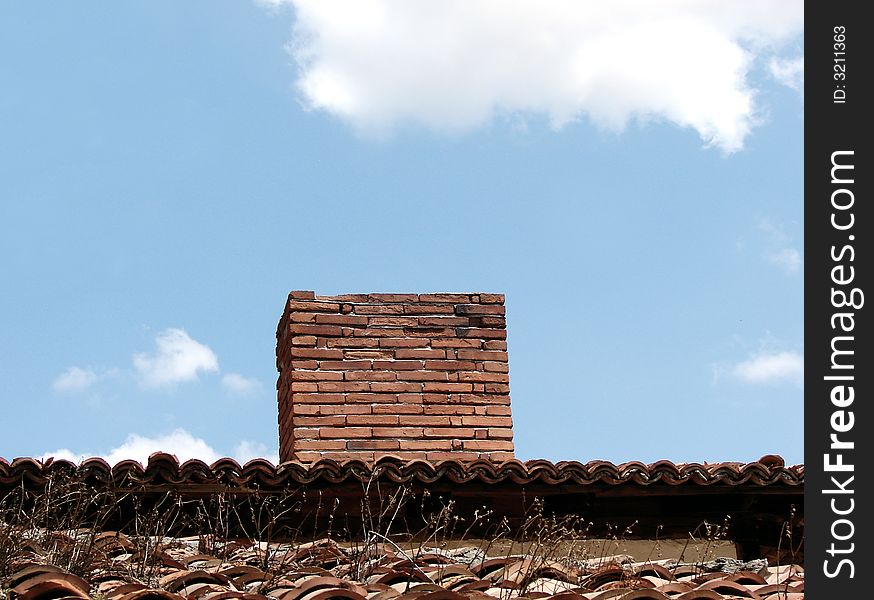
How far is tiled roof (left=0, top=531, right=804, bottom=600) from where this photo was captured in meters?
5.18

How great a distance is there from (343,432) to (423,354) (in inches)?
37.8

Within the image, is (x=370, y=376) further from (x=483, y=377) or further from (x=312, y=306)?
(x=483, y=377)

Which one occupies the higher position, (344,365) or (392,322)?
(392,322)

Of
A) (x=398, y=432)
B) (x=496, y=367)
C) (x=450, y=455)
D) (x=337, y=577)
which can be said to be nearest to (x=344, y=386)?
(x=398, y=432)

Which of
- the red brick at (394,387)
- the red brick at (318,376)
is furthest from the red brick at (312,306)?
the red brick at (394,387)

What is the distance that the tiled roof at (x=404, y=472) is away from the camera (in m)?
7.30

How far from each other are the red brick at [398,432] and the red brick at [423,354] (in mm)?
620

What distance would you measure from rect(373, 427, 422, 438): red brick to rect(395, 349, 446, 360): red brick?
620 millimetres

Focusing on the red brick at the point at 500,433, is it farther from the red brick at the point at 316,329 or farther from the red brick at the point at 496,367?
the red brick at the point at 316,329

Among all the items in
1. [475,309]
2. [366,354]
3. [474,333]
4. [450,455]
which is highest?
[475,309]

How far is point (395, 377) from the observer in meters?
10.1

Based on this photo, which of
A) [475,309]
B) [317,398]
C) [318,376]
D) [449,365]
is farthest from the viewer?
[475,309]

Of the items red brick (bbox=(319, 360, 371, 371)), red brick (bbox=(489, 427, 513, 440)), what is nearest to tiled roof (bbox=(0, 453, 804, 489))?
red brick (bbox=(489, 427, 513, 440))

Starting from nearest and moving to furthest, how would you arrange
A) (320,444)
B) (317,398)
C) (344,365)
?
1. (320,444)
2. (317,398)
3. (344,365)
